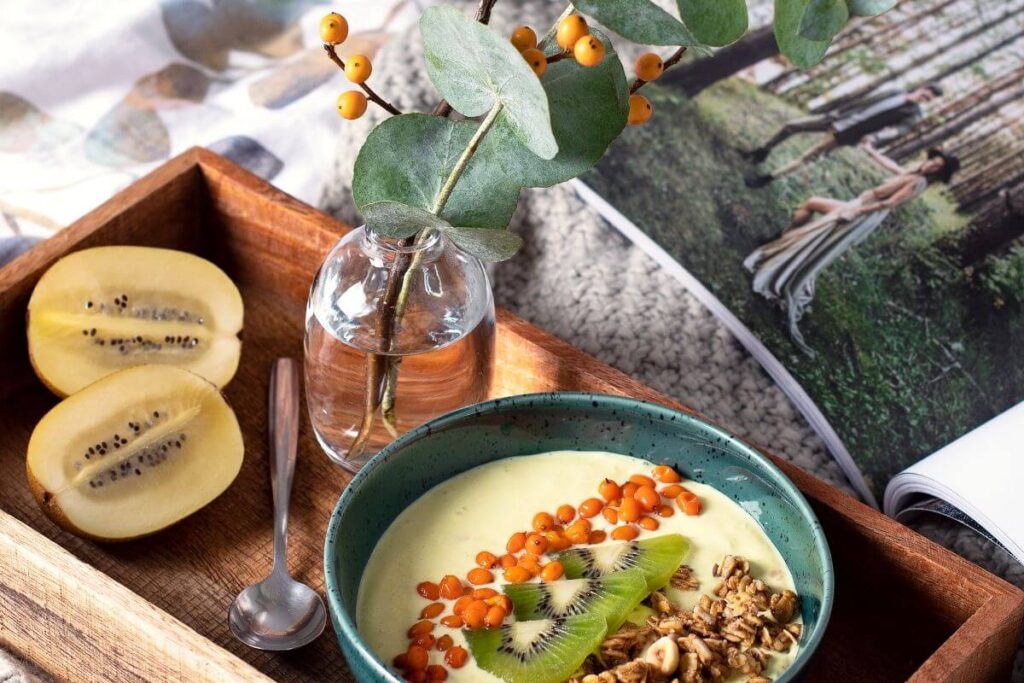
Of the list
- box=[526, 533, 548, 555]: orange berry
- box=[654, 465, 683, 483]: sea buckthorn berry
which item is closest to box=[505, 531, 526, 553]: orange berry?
box=[526, 533, 548, 555]: orange berry

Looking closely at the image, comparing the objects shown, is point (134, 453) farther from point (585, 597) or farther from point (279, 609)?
point (585, 597)

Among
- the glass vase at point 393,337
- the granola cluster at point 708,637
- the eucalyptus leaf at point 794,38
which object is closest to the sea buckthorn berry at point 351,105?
the glass vase at point 393,337

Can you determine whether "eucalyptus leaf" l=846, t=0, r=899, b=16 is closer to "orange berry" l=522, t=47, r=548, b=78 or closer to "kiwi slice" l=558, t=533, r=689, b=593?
"orange berry" l=522, t=47, r=548, b=78

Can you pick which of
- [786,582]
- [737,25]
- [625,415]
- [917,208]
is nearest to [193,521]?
[625,415]

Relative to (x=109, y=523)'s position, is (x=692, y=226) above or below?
above

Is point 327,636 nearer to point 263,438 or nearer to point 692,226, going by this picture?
point 263,438

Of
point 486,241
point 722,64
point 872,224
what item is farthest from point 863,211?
point 486,241

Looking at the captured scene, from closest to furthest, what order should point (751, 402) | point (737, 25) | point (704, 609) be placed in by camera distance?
point (737, 25) < point (704, 609) < point (751, 402)

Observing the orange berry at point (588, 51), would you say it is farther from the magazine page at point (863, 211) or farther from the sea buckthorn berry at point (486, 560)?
the magazine page at point (863, 211)
